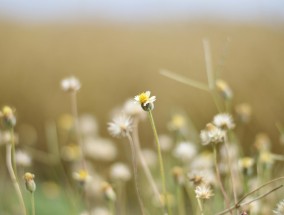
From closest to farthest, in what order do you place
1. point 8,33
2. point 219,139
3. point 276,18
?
1. point 219,139
2. point 276,18
3. point 8,33

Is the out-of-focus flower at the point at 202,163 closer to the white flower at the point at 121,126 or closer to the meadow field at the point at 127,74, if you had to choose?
the white flower at the point at 121,126

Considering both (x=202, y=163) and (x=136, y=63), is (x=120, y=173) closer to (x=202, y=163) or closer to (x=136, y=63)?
(x=202, y=163)

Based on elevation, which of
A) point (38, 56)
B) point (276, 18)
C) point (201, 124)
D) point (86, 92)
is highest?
point (38, 56)

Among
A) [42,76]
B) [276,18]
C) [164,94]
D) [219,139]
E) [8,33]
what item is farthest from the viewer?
[8,33]

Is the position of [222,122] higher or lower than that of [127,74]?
lower

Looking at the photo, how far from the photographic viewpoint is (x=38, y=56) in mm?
3078

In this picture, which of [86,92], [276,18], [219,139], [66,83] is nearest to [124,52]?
[86,92]

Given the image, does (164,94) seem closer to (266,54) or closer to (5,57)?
(266,54)

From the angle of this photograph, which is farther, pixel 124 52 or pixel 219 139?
pixel 124 52

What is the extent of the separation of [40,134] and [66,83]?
1.83 meters

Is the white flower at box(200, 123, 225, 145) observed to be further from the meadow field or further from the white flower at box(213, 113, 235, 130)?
the meadow field

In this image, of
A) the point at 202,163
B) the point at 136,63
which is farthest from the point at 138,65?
the point at 202,163

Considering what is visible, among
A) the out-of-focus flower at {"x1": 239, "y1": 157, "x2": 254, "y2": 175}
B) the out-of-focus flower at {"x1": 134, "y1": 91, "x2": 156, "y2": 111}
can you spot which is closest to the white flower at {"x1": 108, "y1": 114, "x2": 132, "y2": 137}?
the out-of-focus flower at {"x1": 134, "y1": 91, "x2": 156, "y2": 111}

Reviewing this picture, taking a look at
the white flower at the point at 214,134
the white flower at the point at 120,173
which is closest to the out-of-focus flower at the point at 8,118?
the white flower at the point at 214,134
